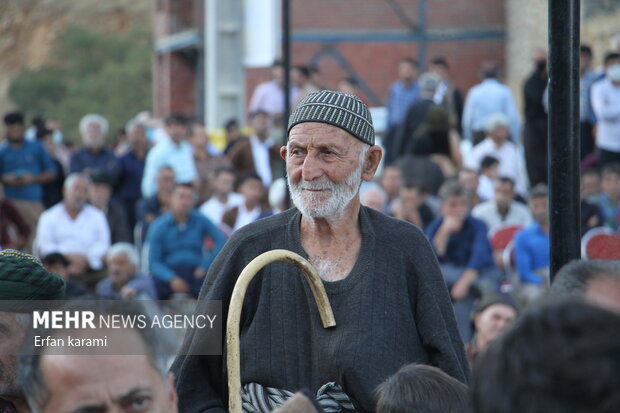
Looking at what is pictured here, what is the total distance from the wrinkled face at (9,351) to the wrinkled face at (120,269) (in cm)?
674

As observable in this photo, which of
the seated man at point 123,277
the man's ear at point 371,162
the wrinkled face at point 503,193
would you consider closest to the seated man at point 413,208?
the wrinkled face at point 503,193

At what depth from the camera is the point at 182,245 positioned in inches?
429

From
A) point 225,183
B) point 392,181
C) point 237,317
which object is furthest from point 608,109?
point 237,317

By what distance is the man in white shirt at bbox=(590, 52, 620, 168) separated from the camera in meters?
12.0

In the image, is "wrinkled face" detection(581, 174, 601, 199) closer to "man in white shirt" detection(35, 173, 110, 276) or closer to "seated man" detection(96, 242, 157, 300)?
"seated man" detection(96, 242, 157, 300)

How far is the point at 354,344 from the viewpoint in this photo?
3842mm

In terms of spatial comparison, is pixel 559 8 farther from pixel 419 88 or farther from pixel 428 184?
pixel 419 88

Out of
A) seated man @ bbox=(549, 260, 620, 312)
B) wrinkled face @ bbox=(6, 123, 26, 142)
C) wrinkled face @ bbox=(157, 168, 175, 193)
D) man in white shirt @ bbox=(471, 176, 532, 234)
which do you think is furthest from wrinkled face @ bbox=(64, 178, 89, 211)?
seated man @ bbox=(549, 260, 620, 312)

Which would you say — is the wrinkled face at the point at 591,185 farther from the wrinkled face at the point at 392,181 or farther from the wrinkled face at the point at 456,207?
the wrinkled face at the point at 392,181

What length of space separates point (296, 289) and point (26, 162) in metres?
10.2

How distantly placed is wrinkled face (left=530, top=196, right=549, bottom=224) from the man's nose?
5890 millimetres

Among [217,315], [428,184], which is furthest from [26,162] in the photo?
[217,315]

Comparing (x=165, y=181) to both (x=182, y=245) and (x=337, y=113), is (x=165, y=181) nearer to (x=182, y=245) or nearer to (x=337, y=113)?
(x=182, y=245)

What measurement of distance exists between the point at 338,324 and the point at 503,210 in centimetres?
748
